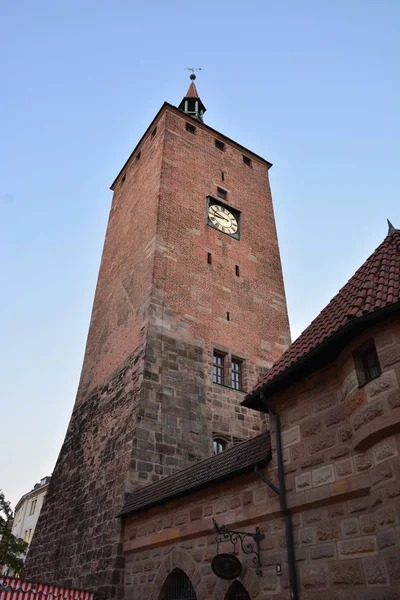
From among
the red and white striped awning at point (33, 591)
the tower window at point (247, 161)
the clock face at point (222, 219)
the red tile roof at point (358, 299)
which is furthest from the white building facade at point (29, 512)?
the red tile roof at point (358, 299)

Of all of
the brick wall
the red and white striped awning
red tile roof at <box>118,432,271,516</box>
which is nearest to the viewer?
the brick wall

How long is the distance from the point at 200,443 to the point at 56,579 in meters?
5.12

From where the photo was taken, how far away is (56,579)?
1350cm

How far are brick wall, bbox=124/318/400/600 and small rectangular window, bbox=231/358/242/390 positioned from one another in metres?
7.33

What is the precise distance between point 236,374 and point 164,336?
2.96 metres

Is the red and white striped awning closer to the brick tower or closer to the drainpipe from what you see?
the brick tower

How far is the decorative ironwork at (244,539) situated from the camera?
7.72 m

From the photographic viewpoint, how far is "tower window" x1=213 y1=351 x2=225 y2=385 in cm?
1609

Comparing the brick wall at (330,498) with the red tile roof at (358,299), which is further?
the red tile roof at (358,299)

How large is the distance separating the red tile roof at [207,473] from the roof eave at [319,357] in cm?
84

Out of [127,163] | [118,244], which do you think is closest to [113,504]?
[118,244]

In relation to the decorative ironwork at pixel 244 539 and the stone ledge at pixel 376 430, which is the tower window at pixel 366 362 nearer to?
Answer: the stone ledge at pixel 376 430

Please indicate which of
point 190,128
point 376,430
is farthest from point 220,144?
point 376,430

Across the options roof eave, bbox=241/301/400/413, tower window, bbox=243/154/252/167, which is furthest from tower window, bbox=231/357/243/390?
tower window, bbox=243/154/252/167
